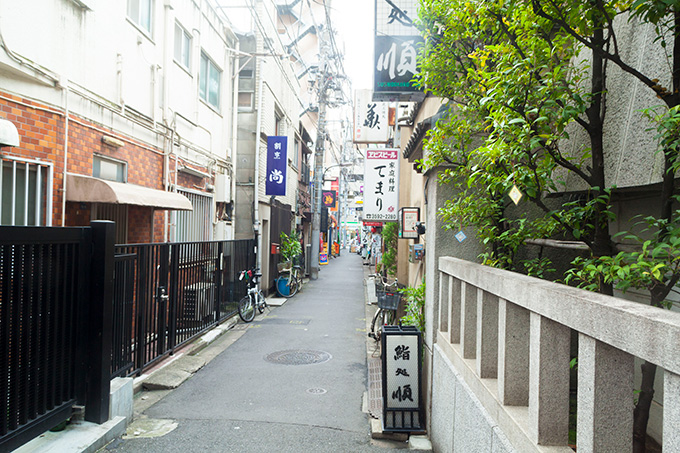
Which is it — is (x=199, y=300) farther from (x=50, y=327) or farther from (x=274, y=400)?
(x=50, y=327)

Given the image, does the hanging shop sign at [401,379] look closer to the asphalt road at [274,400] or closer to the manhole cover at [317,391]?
the asphalt road at [274,400]

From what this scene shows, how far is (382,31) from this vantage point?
828 cm

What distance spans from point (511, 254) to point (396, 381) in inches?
88.1

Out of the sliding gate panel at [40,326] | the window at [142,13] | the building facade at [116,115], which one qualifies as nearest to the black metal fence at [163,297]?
the sliding gate panel at [40,326]

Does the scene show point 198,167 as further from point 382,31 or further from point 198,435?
point 198,435

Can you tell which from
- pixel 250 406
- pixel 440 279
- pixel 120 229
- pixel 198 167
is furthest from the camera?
pixel 198 167

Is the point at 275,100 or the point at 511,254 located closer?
the point at 511,254

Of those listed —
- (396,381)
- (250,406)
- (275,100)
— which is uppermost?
(275,100)

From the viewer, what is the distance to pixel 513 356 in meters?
A: 2.95

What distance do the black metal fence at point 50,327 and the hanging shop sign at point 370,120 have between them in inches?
492

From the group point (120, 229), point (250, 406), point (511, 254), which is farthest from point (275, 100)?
point (511, 254)

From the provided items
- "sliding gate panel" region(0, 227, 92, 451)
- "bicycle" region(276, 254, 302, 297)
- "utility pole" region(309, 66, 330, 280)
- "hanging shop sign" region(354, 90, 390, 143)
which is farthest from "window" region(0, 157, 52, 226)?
"utility pole" region(309, 66, 330, 280)

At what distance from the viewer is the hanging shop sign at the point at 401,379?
5664 mm

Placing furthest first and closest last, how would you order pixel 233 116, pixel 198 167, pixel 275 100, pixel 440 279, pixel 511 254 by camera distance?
pixel 275 100
pixel 233 116
pixel 198 167
pixel 440 279
pixel 511 254
